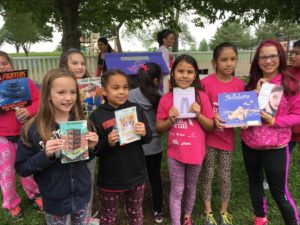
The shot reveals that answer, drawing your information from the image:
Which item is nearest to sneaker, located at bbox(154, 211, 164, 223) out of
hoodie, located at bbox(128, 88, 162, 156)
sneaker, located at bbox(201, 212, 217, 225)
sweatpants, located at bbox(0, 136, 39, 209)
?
sneaker, located at bbox(201, 212, 217, 225)

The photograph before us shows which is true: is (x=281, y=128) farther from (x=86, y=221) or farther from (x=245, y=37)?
(x=245, y=37)

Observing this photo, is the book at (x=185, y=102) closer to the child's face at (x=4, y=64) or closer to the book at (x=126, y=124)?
the book at (x=126, y=124)

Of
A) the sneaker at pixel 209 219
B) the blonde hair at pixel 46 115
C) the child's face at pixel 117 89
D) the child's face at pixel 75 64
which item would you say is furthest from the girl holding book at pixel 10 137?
the sneaker at pixel 209 219

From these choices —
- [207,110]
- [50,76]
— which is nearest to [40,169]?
[50,76]

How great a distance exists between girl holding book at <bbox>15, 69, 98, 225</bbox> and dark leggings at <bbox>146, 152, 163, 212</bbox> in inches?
39.3

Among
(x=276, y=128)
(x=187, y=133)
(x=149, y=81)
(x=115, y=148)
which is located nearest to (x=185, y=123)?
(x=187, y=133)

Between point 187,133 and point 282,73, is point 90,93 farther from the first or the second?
point 282,73

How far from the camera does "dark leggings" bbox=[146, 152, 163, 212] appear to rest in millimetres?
3076

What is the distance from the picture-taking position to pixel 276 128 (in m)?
2.61

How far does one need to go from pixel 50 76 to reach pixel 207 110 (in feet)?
4.69

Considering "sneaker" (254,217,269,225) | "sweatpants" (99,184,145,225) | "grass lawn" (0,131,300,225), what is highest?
"sweatpants" (99,184,145,225)

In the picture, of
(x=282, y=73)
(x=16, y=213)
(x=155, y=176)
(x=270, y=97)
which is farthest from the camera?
(x=16, y=213)

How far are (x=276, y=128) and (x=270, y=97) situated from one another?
0.30 m

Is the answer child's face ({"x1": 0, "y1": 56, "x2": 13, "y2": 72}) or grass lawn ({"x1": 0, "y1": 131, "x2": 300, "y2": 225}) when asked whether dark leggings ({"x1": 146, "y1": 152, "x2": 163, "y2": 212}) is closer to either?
grass lawn ({"x1": 0, "y1": 131, "x2": 300, "y2": 225})
